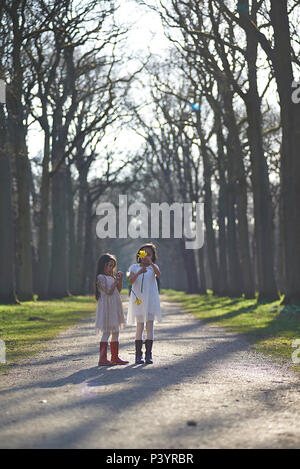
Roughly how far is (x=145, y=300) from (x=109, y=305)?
57cm

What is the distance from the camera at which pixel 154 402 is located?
23.2 feet

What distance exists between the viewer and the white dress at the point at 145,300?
10.9m

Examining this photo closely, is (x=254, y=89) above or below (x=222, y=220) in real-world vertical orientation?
above

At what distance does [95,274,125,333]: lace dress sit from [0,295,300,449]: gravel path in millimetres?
594

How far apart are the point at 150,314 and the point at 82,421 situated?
477cm

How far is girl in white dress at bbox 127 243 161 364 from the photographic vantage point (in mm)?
10898

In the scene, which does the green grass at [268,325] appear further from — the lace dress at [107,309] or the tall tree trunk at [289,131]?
the lace dress at [107,309]

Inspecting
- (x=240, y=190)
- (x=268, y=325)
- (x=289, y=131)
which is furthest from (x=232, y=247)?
(x=268, y=325)

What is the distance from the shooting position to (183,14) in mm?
25422

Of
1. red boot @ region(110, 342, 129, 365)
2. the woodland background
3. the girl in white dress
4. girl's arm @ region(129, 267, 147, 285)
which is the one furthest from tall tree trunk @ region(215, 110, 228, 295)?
red boot @ region(110, 342, 129, 365)

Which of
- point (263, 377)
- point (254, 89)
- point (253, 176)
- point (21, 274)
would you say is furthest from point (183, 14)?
point (263, 377)

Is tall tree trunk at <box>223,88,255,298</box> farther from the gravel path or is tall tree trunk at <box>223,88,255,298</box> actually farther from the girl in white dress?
the girl in white dress

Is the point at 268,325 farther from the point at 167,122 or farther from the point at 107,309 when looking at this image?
the point at 167,122
